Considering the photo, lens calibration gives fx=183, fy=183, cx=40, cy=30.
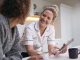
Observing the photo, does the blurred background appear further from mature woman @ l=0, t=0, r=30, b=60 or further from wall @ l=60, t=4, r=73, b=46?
mature woman @ l=0, t=0, r=30, b=60

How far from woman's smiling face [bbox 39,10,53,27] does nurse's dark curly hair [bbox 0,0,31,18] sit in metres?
0.98

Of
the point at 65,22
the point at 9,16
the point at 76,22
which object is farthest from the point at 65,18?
the point at 9,16

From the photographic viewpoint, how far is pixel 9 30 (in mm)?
905

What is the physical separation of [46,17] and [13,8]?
1034mm

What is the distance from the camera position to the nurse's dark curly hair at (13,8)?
874 millimetres

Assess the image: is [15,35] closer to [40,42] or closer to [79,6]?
[40,42]

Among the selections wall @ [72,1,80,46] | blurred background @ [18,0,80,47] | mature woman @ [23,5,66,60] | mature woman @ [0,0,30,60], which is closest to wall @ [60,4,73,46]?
blurred background @ [18,0,80,47]

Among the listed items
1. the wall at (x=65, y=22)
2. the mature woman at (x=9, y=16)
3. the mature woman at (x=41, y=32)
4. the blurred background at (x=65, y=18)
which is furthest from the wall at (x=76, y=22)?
the mature woman at (x=9, y=16)

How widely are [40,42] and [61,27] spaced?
3.19 meters

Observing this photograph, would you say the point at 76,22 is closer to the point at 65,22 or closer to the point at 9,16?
the point at 65,22

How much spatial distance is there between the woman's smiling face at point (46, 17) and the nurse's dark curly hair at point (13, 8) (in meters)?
0.98

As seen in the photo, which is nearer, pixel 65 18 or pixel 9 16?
pixel 9 16

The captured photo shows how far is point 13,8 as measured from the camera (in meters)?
0.89

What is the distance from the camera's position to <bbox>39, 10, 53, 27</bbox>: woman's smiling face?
190 centimetres
